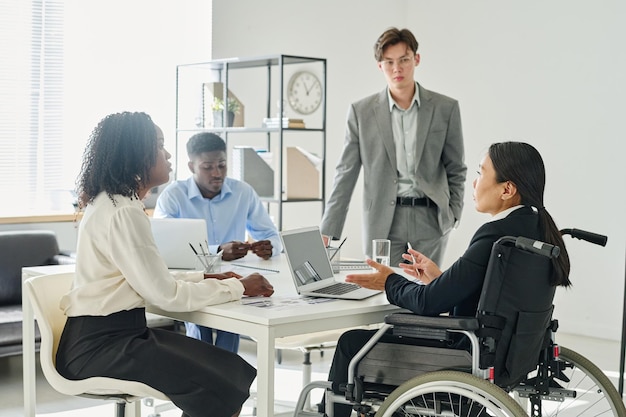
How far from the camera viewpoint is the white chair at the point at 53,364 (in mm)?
2549

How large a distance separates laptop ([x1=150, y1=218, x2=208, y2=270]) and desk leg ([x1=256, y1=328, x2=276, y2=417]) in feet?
3.12

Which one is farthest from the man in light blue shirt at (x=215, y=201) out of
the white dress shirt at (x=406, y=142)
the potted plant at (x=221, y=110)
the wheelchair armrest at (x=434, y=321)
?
the potted plant at (x=221, y=110)

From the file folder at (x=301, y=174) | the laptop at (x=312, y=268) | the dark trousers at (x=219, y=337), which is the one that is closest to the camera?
the laptop at (x=312, y=268)

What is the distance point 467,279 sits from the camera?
246cm

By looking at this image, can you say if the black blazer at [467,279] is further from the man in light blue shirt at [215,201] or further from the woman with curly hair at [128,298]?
the man in light blue shirt at [215,201]

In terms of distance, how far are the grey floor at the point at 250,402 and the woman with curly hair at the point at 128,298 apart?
1408mm

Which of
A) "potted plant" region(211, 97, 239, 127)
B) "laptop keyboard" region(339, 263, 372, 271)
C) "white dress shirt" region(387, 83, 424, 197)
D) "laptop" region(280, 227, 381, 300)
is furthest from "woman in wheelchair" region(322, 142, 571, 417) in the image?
"potted plant" region(211, 97, 239, 127)

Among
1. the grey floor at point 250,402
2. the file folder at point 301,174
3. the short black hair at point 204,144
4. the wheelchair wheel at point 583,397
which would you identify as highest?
the short black hair at point 204,144

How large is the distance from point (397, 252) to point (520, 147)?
1.41 metres

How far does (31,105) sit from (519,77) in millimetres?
3323

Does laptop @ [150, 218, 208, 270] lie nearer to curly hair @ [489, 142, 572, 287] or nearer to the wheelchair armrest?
the wheelchair armrest

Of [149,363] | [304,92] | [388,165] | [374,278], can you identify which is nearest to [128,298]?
[149,363]

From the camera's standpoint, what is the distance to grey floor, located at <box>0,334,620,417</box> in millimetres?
4051

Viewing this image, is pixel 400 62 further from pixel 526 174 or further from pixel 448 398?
pixel 448 398
